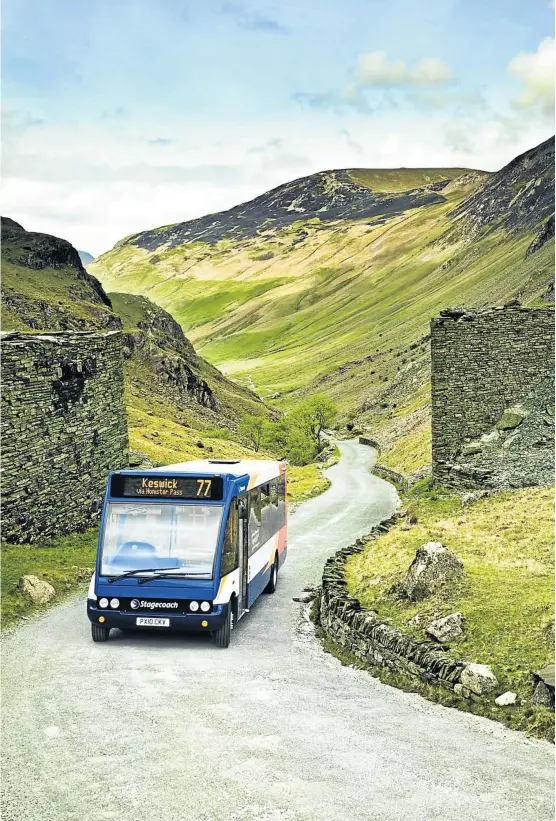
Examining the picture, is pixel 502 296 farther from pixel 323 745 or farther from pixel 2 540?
pixel 323 745

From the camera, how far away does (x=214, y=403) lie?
125812mm

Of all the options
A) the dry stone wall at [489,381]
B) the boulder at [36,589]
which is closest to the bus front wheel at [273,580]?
the boulder at [36,589]

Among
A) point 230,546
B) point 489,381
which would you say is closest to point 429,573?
point 230,546

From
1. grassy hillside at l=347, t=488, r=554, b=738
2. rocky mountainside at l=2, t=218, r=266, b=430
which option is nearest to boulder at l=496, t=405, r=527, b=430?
grassy hillside at l=347, t=488, r=554, b=738

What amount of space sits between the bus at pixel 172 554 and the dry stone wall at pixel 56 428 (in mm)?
6475

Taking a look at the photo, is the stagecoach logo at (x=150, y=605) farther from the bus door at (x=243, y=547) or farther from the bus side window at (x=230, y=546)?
the bus door at (x=243, y=547)

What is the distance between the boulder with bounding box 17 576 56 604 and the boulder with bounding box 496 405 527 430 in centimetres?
2214

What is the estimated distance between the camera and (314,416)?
124375 millimetres

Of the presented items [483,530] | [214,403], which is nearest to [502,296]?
[214,403]

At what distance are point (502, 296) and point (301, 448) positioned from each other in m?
76.3

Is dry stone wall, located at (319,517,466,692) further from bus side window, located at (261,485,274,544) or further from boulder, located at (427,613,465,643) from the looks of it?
bus side window, located at (261,485,274,544)

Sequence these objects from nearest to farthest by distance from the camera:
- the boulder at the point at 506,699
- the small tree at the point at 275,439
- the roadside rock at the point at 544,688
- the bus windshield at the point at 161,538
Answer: the roadside rock at the point at 544,688
the boulder at the point at 506,699
the bus windshield at the point at 161,538
the small tree at the point at 275,439

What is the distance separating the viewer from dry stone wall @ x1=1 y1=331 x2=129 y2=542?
2755cm

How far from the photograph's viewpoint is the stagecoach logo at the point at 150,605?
61.3ft
